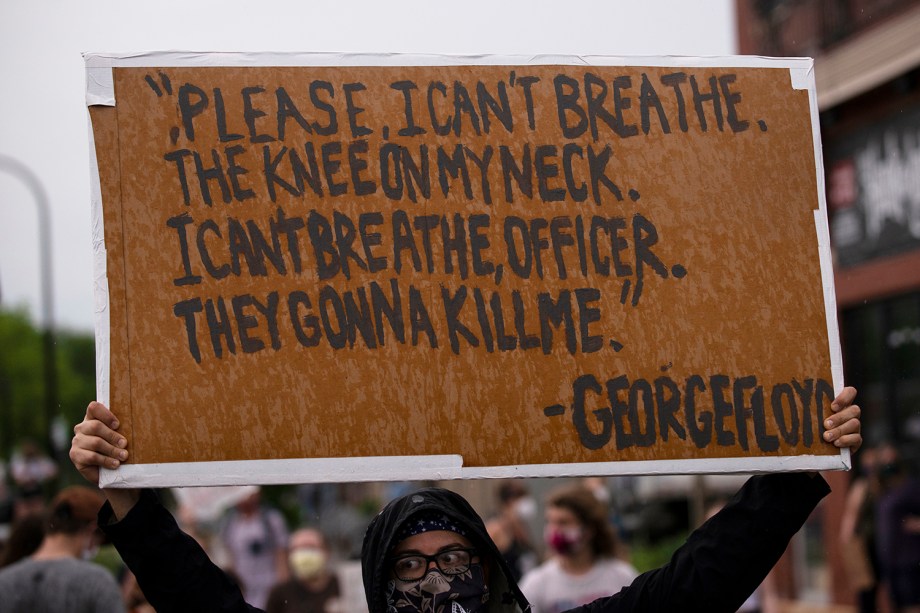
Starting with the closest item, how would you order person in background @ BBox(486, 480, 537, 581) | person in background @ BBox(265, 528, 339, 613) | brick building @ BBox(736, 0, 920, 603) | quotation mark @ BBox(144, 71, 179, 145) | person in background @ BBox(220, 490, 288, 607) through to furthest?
1. quotation mark @ BBox(144, 71, 179, 145)
2. person in background @ BBox(265, 528, 339, 613)
3. person in background @ BBox(486, 480, 537, 581)
4. person in background @ BBox(220, 490, 288, 607)
5. brick building @ BBox(736, 0, 920, 603)

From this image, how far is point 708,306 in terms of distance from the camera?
287cm

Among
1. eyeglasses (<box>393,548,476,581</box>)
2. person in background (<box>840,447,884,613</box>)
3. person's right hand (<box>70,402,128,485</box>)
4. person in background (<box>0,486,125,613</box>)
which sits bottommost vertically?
person in background (<box>840,447,884,613</box>)

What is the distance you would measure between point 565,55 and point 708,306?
668mm

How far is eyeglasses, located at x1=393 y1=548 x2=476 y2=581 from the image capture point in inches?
110

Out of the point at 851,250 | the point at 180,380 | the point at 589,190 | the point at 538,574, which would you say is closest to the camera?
the point at 180,380

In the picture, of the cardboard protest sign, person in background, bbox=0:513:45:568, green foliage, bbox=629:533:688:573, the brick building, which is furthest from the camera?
→ green foliage, bbox=629:533:688:573

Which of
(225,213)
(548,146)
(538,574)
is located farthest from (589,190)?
(538,574)

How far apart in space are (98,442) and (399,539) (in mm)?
676

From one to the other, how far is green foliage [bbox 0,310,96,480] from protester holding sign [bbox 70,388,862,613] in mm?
63368

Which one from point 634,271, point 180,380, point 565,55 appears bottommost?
point 180,380

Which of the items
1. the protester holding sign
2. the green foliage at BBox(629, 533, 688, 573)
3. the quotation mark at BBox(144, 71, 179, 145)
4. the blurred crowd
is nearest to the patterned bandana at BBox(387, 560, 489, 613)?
the protester holding sign

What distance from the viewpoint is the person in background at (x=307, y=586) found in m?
8.50

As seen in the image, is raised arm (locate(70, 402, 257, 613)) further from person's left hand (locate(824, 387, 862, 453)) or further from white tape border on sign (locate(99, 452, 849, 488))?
person's left hand (locate(824, 387, 862, 453))

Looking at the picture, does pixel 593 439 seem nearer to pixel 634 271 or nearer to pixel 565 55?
pixel 634 271
